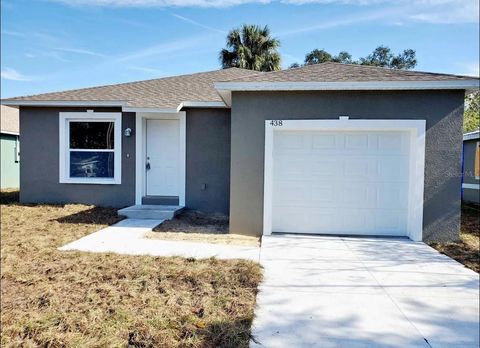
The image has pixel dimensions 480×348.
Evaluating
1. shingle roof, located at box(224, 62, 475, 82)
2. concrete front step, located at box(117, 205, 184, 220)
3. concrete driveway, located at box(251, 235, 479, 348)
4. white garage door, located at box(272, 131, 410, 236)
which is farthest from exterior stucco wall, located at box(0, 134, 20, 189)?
concrete driveway, located at box(251, 235, 479, 348)

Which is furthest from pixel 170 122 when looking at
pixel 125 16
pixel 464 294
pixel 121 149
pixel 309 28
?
pixel 464 294

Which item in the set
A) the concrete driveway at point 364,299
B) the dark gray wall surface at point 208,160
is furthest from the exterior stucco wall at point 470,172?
the dark gray wall surface at point 208,160

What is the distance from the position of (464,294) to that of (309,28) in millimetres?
4833

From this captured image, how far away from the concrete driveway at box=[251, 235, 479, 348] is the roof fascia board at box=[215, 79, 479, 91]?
123 inches

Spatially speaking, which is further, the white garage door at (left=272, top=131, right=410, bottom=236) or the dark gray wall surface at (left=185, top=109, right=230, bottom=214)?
the dark gray wall surface at (left=185, top=109, right=230, bottom=214)

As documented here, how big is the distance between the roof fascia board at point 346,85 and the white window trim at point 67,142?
4.28m

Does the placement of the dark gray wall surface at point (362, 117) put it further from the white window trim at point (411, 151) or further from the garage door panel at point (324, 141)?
the garage door panel at point (324, 141)

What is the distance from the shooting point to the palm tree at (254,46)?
812 inches

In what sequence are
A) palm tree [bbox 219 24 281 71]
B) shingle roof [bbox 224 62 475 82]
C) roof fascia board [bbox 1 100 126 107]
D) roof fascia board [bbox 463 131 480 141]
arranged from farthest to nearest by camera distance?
1. palm tree [bbox 219 24 281 71]
2. roof fascia board [bbox 463 131 480 141]
3. roof fascia board [bbox 1 100 126 107]
4. shingle roof [bbox 224 62 475 82]

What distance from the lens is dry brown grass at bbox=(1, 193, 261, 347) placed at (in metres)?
3.05

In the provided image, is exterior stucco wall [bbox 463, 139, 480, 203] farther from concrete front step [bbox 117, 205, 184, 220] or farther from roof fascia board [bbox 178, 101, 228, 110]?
concrete front step [bbox 117, 205, 184, 220]

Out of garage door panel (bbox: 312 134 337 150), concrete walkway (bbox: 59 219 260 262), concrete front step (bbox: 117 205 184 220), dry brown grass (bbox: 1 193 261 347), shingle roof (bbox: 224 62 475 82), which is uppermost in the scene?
shingle roof (bbox: 224 62 475 82)

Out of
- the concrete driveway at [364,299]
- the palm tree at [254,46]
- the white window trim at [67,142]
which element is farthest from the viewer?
the palm tree at [254,46]

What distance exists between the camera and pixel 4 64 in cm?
746
